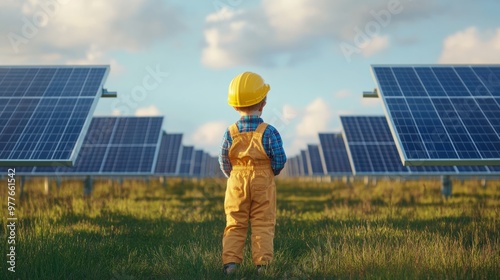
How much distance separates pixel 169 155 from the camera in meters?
35.0

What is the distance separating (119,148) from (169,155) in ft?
40.2

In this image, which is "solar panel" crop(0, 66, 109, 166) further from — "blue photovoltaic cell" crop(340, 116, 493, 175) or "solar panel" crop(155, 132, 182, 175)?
"solar panel" crop(155, 132, 182, 175)

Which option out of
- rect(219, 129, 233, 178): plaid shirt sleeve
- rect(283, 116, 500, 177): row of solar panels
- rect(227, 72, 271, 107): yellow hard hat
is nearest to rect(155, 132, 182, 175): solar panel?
rect(283, 116, 500, 177): row of solar panels

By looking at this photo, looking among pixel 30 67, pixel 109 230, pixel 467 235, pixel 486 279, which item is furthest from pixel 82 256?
pixel 30 67

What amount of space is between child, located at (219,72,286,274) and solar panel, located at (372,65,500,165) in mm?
5513

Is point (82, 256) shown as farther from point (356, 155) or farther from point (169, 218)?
point (356, 155)

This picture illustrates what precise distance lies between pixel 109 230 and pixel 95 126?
1872cm

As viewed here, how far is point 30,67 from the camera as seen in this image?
15.4 metres

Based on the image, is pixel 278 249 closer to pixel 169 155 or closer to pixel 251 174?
pixel 251 174

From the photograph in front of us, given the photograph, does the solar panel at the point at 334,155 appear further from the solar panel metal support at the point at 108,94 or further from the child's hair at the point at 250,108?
the child's hair at the point at 250,108

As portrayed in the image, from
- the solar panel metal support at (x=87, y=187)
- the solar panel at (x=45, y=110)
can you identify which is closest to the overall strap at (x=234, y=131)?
the solar panel at (x=45, y=110)

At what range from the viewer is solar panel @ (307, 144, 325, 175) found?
4175cm

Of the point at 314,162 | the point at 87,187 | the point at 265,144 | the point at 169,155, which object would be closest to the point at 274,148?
the point at 265,144

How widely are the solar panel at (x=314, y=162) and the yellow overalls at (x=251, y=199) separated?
114ft
